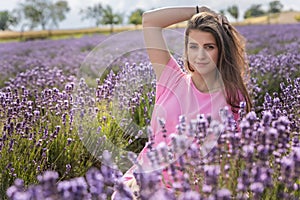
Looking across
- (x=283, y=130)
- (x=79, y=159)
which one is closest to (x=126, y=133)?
(x=79, y=159)

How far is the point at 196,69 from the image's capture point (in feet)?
8.55

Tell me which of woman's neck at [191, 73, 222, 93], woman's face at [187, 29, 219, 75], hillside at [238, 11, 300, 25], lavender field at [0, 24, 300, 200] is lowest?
hillside at [238, 11, 300, 25]

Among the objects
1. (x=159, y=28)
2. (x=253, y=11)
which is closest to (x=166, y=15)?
(x=159, y=28)

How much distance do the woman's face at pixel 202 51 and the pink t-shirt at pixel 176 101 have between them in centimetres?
15

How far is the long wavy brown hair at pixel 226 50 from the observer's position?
8.39 ft

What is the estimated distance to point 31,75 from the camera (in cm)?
525

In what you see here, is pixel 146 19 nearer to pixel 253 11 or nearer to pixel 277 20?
pixel 277 20

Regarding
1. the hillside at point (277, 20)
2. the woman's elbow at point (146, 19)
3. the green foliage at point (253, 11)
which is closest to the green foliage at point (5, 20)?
the woman's elbow at point (146, 19)

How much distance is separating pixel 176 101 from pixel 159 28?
1.50 ft

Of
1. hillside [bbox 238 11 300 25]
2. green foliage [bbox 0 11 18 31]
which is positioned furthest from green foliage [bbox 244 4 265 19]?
green foliage [bbox 0 11 18 31]

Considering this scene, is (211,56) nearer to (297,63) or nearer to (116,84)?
(116,84)

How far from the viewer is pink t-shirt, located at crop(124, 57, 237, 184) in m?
2.57

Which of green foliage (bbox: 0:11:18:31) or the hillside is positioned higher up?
green foliage (bbox: 0:11:18:31)

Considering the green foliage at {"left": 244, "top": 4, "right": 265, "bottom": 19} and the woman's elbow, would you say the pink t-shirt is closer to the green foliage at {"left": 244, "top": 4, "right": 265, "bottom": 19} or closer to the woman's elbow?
the woman's elbow
